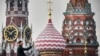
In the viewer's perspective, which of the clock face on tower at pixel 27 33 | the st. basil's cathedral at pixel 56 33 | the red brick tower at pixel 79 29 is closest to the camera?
the clock face on tower at pixel 27 33

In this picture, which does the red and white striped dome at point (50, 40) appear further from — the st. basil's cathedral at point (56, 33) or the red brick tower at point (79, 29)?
the red brick tower at point (79, 29)

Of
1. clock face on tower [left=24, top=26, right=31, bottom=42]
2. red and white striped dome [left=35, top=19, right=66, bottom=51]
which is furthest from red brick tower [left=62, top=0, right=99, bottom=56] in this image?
clock face on tower [left=24, top=26, right=31, bottom=42]

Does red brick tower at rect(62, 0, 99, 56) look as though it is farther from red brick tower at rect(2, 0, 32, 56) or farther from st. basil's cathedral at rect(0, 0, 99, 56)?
red brick tower at rect(2, 0, 32, 56)

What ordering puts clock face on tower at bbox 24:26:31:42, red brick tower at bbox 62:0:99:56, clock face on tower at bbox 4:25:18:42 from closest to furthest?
clock face on tower at bbox 24:26:31:42, clock face on tower at bbox 4:25:18:42, red brick tower at bbox 62:0:99:56

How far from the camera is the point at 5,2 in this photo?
3011 centimetres

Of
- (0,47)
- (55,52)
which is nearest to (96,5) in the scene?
(55,52)

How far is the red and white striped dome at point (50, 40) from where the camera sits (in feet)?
100

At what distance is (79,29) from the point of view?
31.9m

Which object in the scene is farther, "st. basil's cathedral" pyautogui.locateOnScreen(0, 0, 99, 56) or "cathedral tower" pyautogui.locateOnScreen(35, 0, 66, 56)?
"st. basil's cathedral" pyautogui.locateOnScreen(0, 0, 99, 56)

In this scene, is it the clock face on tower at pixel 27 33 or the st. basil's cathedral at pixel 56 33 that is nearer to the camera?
the clock face on tower at pixel 27 33

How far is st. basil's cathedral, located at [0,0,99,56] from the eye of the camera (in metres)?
30.2

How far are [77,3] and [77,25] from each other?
1.41 metres

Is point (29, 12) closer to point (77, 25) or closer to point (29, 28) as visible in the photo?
point (29, 28)

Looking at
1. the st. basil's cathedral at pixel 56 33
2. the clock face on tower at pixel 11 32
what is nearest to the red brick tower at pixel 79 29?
the st. basil's cathedral at pixel 56 33
